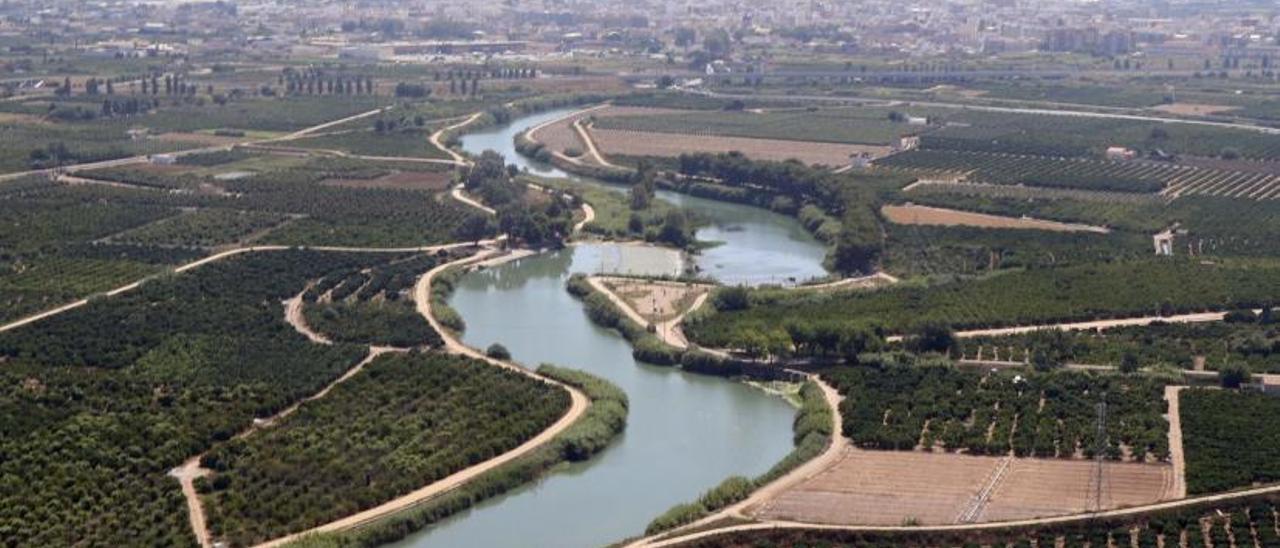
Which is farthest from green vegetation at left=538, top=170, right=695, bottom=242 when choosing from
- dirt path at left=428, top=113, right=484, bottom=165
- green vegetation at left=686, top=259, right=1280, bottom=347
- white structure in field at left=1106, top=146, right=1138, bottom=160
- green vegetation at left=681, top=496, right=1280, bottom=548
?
green vegetation at left=681, top=496, right=1280, bottom=548

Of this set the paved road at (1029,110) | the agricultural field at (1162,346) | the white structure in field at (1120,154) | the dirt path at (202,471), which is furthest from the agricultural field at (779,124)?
the dirt path at (202,471)

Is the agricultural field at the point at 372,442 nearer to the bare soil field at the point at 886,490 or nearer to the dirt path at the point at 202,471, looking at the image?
the dirt path at the point at 202,471

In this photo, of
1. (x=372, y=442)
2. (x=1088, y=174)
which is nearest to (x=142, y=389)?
(x=372, y=442)

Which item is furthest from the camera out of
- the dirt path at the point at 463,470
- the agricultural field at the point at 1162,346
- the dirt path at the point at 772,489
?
the agricultural field at the point at 1162,346

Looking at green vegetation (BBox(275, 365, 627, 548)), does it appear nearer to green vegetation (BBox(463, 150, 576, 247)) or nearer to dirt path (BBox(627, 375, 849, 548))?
dirt path (BBox(627, 375, 849, 548))

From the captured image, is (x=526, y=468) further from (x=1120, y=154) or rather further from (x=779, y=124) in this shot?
(x=779, y=124)

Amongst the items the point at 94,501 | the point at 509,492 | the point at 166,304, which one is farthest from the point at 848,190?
Result: the point at 94,501
